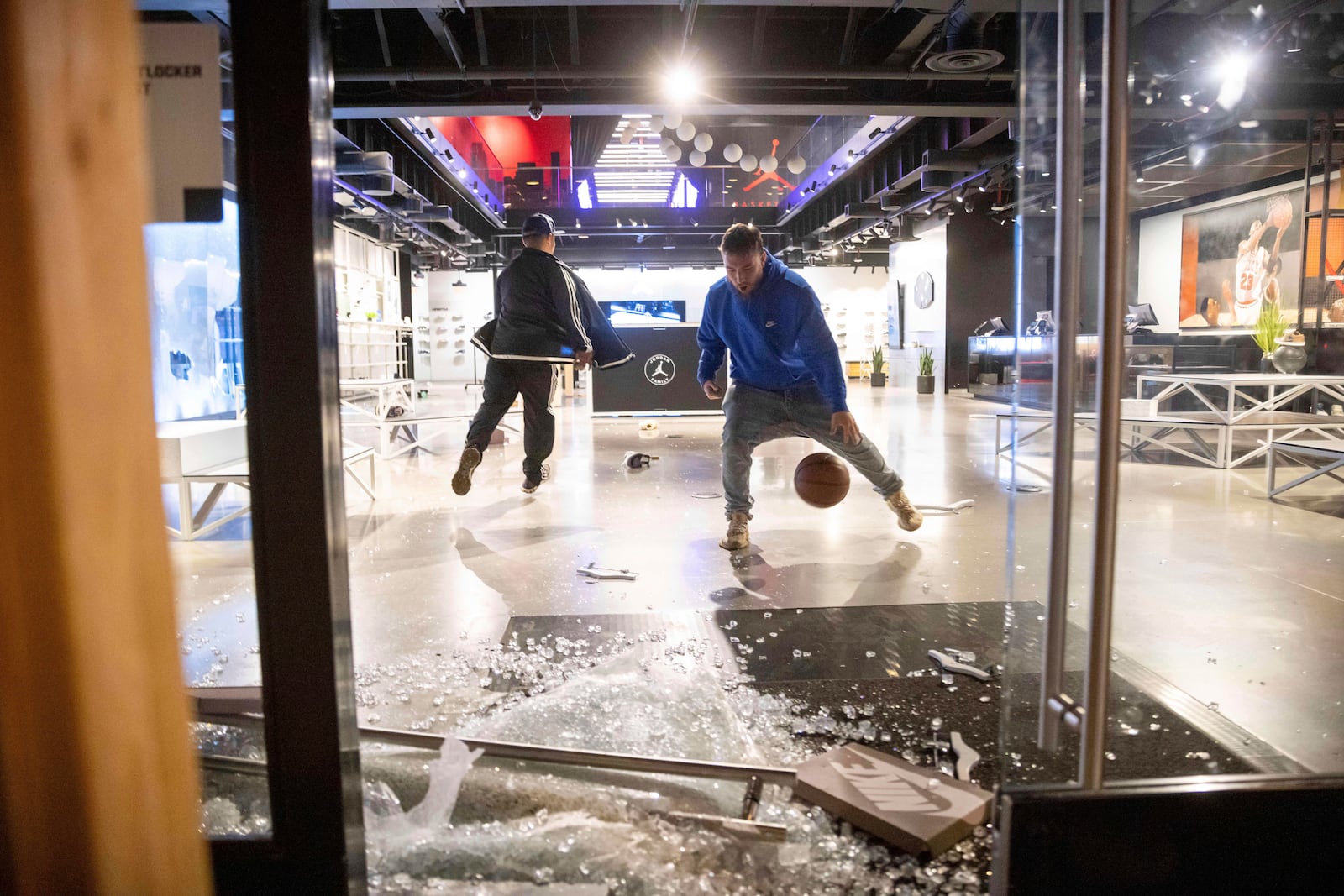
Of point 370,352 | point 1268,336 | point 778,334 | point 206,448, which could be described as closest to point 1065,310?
point 206,448

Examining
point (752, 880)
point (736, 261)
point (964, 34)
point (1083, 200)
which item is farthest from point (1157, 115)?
point (964, 34)

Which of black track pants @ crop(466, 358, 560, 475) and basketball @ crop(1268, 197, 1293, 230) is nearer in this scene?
black track pants @ crop(466, 358, 560, 475)

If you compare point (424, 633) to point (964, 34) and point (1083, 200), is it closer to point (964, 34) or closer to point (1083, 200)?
point (1083, 200)

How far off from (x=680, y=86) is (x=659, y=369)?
4.51 metres

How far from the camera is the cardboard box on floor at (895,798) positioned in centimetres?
147

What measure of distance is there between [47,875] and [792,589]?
8.88 ft

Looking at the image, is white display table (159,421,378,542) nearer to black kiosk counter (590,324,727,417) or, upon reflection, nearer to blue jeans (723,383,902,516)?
blue jeans (723,383,902,516)

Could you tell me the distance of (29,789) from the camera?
0.84 m

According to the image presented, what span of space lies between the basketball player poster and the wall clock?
5.04m

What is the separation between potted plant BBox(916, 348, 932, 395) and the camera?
55.7 ft

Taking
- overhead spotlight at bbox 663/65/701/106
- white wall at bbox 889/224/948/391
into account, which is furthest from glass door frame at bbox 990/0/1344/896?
white wall at bbox 889/224/948/391

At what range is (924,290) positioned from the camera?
18.4 m

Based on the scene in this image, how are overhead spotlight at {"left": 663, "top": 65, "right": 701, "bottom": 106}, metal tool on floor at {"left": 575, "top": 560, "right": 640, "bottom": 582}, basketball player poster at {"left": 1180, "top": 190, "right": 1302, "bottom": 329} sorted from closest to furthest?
metal tool on floor at {"left": 575, "top": 560, "right": 640, "bottom": 582}, overhead spotlight at {"left": 663, "top": 65, "right": 701, "bottom": 106}, basketball player poster at {"left": 1180, "top": 190, "right": 1302, "bottom": 329}

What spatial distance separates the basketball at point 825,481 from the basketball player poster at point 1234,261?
35.8ft
